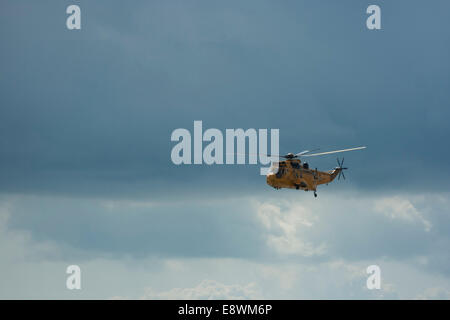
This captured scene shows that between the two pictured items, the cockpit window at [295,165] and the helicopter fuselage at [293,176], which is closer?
the helicopter fuselage at [293,176]

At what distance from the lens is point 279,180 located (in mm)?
169875

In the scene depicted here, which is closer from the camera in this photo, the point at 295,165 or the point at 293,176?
the point at 293,176

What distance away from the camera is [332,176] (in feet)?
655

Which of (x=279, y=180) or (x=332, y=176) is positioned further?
(x=332, y=176)

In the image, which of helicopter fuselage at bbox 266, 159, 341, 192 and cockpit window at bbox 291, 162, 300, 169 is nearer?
helicopter fuselage at bbox 266, 159, 341, 192

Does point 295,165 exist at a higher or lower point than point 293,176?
higher
